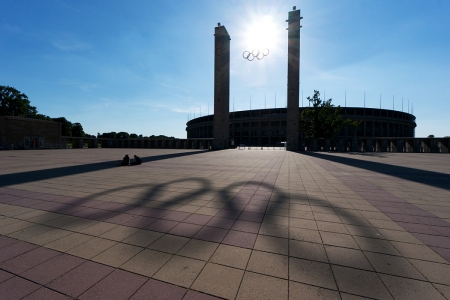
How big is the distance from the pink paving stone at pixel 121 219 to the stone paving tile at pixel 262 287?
297cm

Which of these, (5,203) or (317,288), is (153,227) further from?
(5,203)

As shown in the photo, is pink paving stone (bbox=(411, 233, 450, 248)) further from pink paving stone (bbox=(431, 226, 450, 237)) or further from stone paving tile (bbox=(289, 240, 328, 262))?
stone paving tile (bbox=(289, 240, 328, 262))

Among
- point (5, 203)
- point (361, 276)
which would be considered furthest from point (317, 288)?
point (5, 203)

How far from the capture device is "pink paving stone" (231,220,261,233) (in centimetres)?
404

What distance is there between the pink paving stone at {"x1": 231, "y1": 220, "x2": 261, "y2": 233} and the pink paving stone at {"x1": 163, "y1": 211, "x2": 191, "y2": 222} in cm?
120

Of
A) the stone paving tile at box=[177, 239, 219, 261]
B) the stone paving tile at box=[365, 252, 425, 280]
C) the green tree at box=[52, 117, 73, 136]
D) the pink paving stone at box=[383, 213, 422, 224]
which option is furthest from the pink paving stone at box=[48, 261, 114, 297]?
the green tree at box=[52, 117, 73, 136]

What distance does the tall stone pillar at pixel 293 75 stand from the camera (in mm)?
38812

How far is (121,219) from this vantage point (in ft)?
14.8

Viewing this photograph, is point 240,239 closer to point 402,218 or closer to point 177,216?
point 177,216

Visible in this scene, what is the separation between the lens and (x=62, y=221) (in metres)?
4.42

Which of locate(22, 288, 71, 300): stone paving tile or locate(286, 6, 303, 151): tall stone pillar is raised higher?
locate(286, 6, 303, 151): tall stone pillar

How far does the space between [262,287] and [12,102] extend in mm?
84976

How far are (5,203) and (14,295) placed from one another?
5010mm

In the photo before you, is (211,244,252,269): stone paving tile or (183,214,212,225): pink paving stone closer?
(211,244,252,269): stone paving tile
